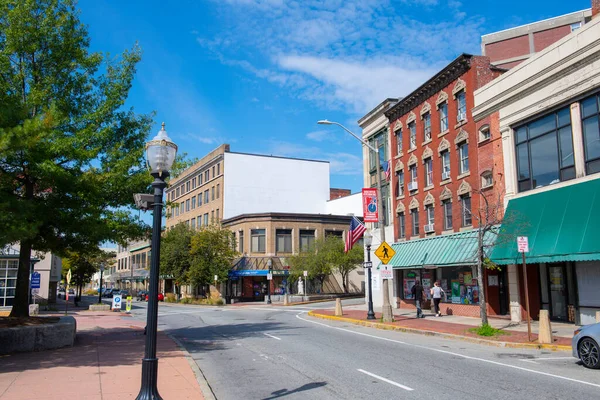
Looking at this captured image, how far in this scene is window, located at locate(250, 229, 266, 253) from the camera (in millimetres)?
57584

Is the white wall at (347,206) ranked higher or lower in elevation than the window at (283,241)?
higher

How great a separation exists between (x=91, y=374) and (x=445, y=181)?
21175mm

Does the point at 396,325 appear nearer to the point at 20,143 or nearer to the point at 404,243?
the point at 404,243

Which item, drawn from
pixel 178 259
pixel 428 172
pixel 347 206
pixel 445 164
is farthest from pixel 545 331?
pixel 347 206

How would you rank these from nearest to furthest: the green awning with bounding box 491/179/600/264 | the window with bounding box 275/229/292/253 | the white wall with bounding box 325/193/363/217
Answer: the green awning with bounding box 491/179/600/264, the window with bounding box 275/229/292/253, the white wall with bounding box 325/193/363/217

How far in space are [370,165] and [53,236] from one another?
80.3ft

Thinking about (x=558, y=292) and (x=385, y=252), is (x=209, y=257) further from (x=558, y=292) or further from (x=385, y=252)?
(x=558, y=292)

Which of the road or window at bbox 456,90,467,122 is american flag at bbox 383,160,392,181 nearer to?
window at bbox 456,90,467,122

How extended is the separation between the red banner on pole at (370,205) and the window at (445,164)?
4.88 m

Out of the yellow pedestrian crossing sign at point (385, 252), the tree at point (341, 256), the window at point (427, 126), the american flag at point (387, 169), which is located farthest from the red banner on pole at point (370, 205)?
the tree at point (341, 256)

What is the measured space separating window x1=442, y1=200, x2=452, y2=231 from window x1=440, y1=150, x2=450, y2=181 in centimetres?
130

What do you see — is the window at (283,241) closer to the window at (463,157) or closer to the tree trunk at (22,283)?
the window at (463,157)

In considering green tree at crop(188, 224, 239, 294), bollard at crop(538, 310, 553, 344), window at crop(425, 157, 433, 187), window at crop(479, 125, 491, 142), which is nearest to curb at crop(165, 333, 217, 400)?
bollard at crop(538, 310, 553, 344)

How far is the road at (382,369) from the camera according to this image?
9.24 metres
